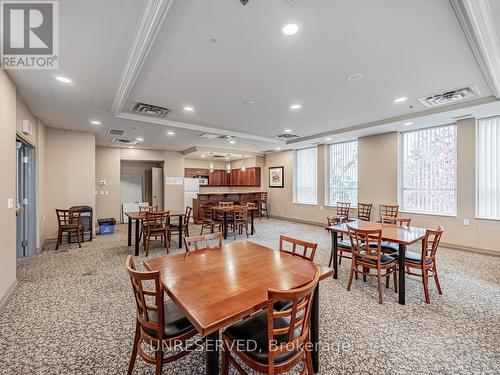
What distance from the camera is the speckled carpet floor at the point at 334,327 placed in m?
1.82

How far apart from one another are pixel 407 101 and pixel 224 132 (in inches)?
158

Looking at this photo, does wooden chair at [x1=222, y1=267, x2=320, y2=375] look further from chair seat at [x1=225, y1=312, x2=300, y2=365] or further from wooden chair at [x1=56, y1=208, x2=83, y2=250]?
wooden chair at [x1=56, y1=208, x2=83, y2=250]

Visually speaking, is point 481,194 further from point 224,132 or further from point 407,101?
point 224,132

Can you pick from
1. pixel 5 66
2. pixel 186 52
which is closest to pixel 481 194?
pixel 186 52

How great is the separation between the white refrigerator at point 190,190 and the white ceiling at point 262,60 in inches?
177

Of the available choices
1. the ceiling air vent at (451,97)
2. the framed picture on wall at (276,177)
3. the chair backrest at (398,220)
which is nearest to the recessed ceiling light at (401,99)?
the ceiling air vent at (451,97)

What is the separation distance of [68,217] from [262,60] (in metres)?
5.61

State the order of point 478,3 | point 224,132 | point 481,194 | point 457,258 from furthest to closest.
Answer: point 224,132, point 481,194, point 457,258, point 478,3

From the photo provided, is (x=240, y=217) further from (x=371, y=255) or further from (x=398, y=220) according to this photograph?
(x=371, y=255)

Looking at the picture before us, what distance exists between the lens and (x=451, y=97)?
3805 mm

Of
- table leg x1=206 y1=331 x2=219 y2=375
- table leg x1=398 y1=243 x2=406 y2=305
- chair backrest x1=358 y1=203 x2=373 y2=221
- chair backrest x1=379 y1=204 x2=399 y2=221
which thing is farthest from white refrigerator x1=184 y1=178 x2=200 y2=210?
table leg x1=206 y1=331 x2=219 y2=375

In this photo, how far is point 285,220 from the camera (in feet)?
29.1

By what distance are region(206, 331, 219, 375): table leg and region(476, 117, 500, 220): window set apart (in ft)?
19.5

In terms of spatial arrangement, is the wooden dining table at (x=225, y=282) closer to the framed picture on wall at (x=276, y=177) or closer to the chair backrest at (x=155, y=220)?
the chair backrest at (x=155, y=220)
